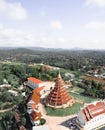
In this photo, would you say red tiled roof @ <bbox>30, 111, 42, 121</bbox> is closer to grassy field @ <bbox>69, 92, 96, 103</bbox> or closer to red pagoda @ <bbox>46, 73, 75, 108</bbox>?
red pagoda @ <bbox>46, 73, 75, 108</bbox>

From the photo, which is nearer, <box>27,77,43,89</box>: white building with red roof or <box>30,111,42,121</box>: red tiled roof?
<box>30,111,42,121</box>: red tiled roof

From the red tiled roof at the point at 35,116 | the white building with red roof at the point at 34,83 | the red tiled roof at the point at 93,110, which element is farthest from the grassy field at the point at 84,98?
the red tiled roof at the point at 35,116

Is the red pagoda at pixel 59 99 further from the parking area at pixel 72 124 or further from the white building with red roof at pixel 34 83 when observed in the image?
the white building with red roof at pixel 34 83

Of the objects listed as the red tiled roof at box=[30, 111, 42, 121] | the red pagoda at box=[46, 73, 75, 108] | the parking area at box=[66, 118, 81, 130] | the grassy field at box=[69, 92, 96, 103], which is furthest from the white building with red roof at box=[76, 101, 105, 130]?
the grassy field at box=[69, 92, 96, 103]

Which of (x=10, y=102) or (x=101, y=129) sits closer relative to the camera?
(x=101, y=129)

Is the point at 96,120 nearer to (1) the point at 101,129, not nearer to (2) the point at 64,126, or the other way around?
(1) the point at 101,129

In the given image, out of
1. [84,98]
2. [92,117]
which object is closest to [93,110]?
[92,117]

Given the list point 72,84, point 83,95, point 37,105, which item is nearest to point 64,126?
point 37,105
